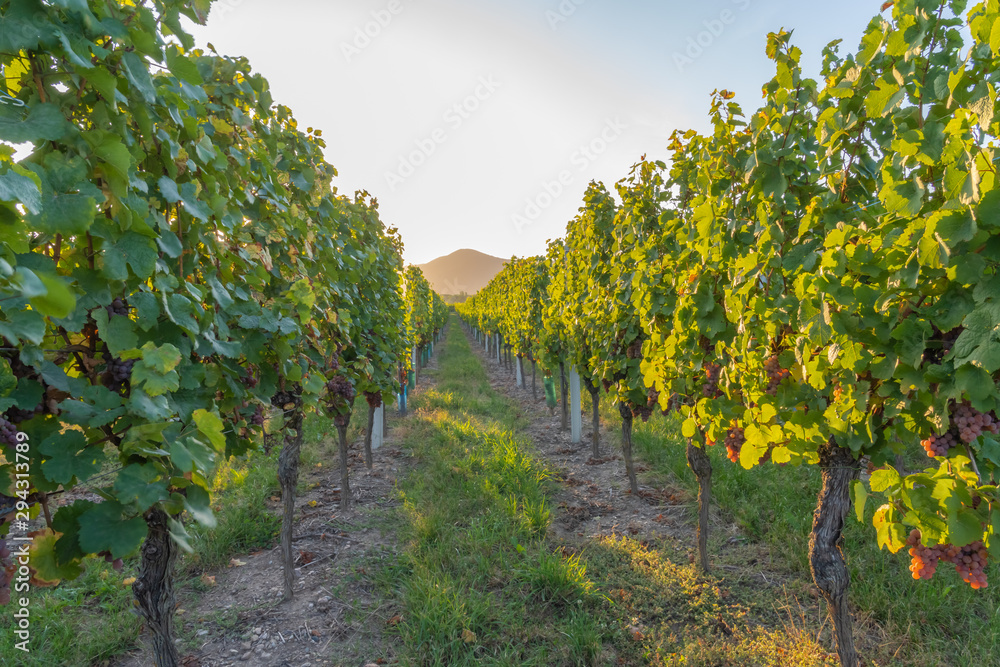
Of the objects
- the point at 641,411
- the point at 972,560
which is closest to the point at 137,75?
the point at 972,560

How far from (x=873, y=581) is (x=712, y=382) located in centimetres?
212

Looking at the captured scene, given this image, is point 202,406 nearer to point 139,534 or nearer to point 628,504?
point 139,534

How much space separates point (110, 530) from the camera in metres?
1.21

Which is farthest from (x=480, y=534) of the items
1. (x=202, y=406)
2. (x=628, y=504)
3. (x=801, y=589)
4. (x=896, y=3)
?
(x=896, y=3)

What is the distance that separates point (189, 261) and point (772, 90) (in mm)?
3093

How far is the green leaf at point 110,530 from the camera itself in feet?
3.85

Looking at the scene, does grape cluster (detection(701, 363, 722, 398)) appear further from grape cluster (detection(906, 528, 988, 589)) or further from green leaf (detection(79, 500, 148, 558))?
green leaf (detection(79, 500, 148, 558))

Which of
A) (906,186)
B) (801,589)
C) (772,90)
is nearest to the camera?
(906,186)

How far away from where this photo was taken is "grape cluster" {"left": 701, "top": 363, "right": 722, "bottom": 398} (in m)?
3.13

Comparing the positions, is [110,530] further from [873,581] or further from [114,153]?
[873,581]

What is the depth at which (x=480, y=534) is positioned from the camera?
4.39 m

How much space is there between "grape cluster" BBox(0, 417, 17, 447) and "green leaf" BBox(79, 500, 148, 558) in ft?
0.84

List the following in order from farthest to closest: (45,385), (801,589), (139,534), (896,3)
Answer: (801,589) < (896,3) < (45,385) < (139,534)

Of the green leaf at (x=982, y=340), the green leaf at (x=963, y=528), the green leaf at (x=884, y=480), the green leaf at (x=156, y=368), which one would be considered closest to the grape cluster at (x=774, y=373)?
the green leaf at (x=884, y=480)
